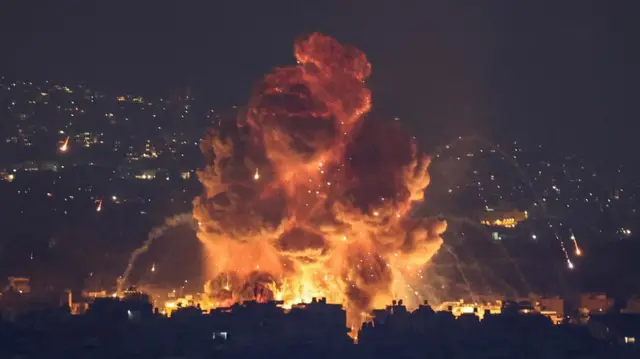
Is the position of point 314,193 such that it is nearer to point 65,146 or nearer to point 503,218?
point 503,218

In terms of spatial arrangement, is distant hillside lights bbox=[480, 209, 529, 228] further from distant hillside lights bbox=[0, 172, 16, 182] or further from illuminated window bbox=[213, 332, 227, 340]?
illuminated window bbox=[213, 332, 227, 340]

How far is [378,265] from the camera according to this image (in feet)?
145

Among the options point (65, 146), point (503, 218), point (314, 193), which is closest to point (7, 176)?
point (65, 146)

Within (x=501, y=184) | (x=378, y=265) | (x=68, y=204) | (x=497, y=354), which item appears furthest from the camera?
(x=501, y=184)

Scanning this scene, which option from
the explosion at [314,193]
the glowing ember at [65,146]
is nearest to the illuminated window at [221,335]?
the explosion at [314,193]

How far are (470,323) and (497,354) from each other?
2032mm

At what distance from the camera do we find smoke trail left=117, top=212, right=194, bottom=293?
6491 cm

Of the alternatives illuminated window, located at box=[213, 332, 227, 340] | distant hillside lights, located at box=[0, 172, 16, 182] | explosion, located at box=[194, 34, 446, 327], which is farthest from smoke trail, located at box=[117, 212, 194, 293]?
illuminated window, located at box=[213, 332, 227, 340]

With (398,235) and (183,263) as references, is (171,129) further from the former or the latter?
(398,235)

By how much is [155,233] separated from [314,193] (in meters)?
30.2

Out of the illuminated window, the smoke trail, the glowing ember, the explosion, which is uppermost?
the glowing ember

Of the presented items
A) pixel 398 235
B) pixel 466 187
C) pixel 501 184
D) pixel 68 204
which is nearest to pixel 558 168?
pixel 501 184

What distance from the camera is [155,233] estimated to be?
72.5 metres

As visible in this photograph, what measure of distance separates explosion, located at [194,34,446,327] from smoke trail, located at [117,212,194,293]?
60.9ft
